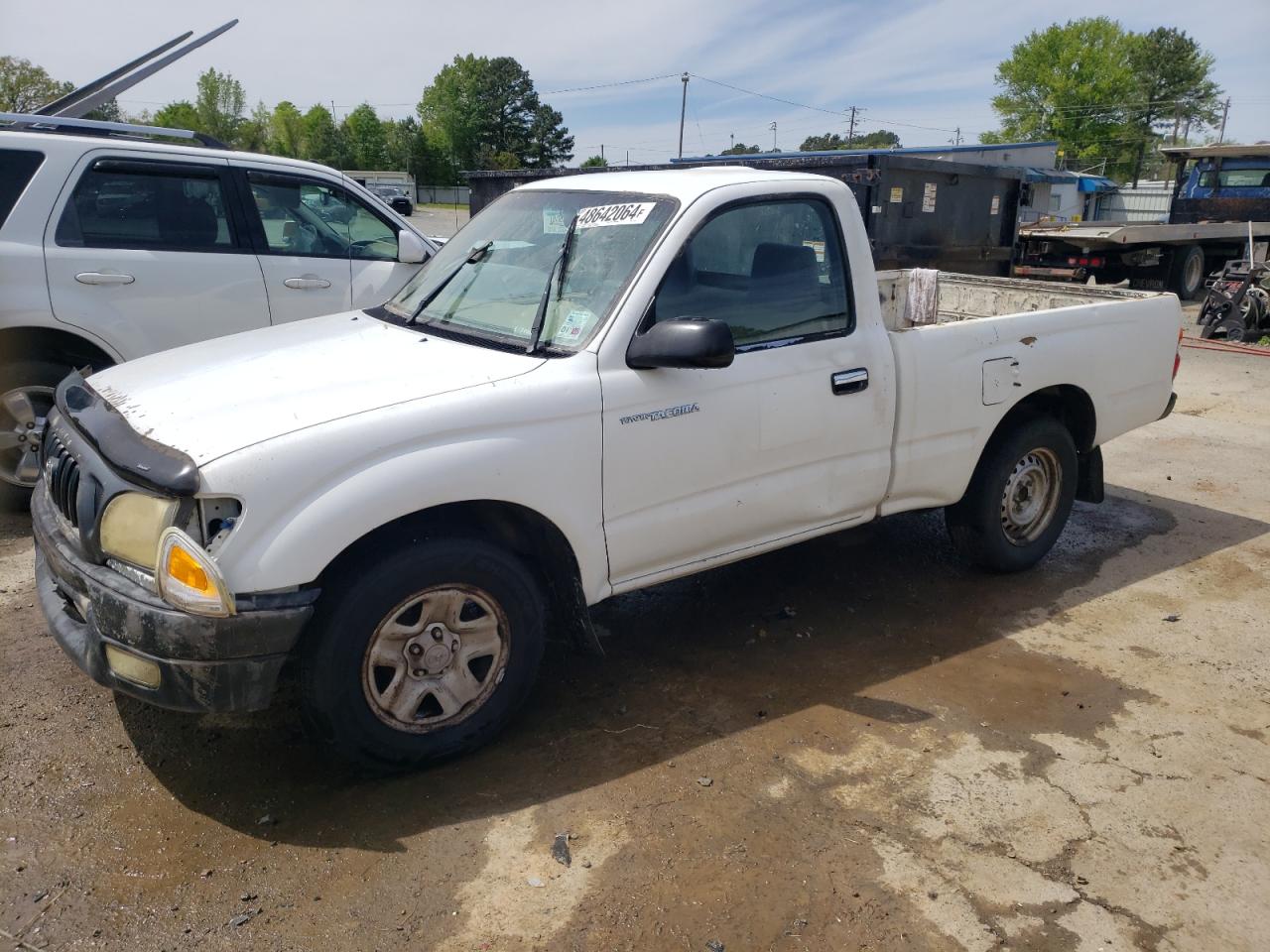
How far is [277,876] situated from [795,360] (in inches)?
98.0

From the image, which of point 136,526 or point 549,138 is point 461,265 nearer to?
point 136,526

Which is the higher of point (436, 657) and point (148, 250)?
point (148, 250)

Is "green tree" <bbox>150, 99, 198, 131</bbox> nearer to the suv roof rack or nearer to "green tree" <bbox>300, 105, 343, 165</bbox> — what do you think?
"green tree" <bbox>300, 105, 343, 165</bbox>

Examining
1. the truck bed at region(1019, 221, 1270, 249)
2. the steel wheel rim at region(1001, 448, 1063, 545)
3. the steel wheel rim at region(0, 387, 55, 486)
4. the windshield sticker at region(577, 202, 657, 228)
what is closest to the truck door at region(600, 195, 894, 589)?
the windshield sticker at region(577, 202, 657, 228)

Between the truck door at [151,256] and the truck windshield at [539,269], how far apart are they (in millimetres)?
2242

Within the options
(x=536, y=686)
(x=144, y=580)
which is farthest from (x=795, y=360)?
(x=144, y=580)

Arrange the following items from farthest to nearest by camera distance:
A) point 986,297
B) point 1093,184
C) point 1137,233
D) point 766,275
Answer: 1. point 1093,184
2. point 1137,233
3. point 986,297
4. point 766,275

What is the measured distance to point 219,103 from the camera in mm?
87500

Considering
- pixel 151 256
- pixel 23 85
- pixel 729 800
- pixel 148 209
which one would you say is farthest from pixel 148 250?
pixel 23 85

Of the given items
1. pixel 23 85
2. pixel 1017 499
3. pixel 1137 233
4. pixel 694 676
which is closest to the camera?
pixel 694 676

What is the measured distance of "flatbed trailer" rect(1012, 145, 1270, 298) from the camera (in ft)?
53.5

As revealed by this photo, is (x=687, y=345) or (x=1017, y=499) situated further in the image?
(x=1017, y=499)

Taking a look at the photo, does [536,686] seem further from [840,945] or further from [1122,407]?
[1122,407]

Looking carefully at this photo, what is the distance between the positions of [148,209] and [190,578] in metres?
3.92
